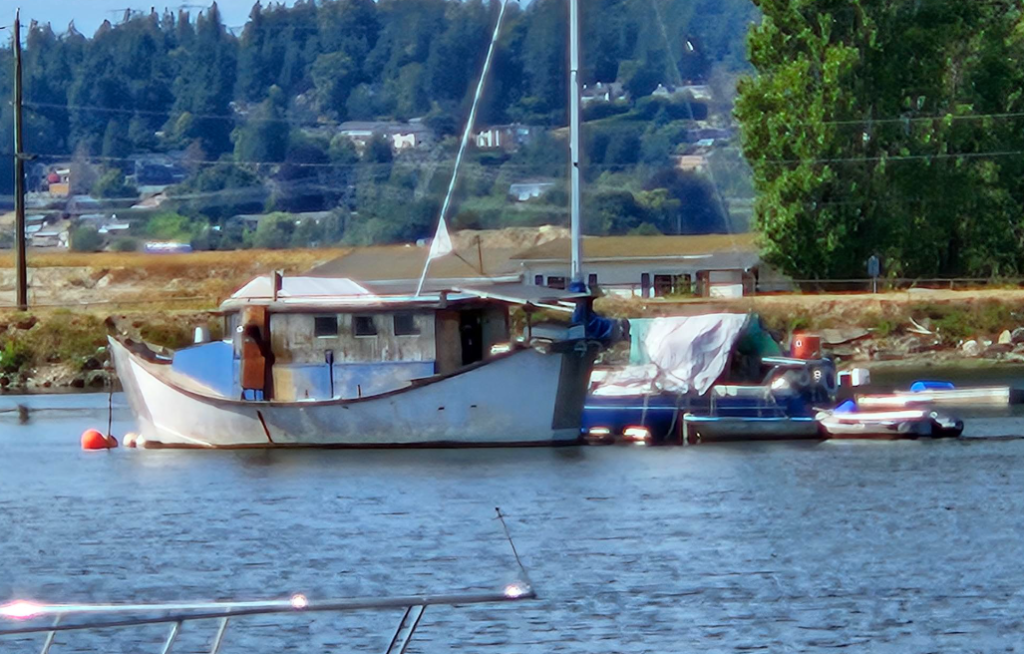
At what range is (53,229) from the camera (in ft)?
516

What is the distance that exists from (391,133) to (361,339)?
136264 millimetres

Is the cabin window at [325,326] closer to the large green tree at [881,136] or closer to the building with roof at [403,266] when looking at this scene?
the large green tree at [881,136]

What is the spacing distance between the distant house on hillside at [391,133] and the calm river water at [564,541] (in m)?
128

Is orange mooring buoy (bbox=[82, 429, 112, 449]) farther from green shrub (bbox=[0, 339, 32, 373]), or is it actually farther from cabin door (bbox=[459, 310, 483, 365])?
green shrub (bbox=[0, 339, 32, 373])

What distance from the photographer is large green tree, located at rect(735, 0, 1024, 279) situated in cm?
6969

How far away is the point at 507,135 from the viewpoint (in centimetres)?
12069

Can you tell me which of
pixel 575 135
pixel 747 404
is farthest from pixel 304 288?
pixel 747 404

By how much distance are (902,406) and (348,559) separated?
17652 millimetres

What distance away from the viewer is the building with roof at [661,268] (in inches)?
3216

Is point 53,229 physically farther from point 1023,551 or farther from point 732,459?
point 1023,551

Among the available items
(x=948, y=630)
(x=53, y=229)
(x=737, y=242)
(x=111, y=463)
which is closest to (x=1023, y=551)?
(x=948, y=630)

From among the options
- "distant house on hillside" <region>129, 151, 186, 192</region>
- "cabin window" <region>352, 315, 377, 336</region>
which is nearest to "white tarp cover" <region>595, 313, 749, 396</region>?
"cabin window" <region>352, 315, 377, 336</region>

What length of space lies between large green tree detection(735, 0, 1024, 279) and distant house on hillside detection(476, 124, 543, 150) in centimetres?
3986

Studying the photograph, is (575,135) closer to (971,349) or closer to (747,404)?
(747,404)
